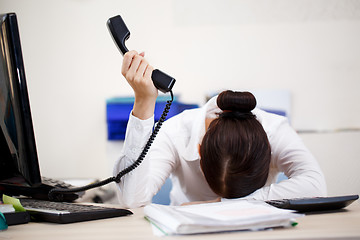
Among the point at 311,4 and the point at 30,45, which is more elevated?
the point at 311,4

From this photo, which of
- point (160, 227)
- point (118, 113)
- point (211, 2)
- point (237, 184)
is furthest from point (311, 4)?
point (160, 227)

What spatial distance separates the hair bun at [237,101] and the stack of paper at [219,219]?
56cm

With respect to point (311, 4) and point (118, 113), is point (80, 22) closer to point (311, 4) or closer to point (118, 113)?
point (118, 113)

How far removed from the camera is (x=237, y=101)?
1262 millimetres

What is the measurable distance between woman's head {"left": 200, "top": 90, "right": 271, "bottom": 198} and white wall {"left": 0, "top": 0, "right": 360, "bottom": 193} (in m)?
1.89

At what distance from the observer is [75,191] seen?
109 centimetres

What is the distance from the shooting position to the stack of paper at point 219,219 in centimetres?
65

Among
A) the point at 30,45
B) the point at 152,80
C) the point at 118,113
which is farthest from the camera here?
the point at 30,45

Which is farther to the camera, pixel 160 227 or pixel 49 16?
pixel 49 16

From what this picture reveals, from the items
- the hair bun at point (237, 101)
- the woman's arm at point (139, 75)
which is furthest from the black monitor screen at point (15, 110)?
the hair bun at point (237, 101)

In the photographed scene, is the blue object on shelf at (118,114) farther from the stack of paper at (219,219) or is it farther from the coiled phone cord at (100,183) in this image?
the stack of paper at (219,219)

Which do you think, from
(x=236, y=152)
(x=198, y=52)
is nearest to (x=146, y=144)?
(x=236, y=152)

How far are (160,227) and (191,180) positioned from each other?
0.91 m

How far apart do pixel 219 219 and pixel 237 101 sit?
0.66 metres
